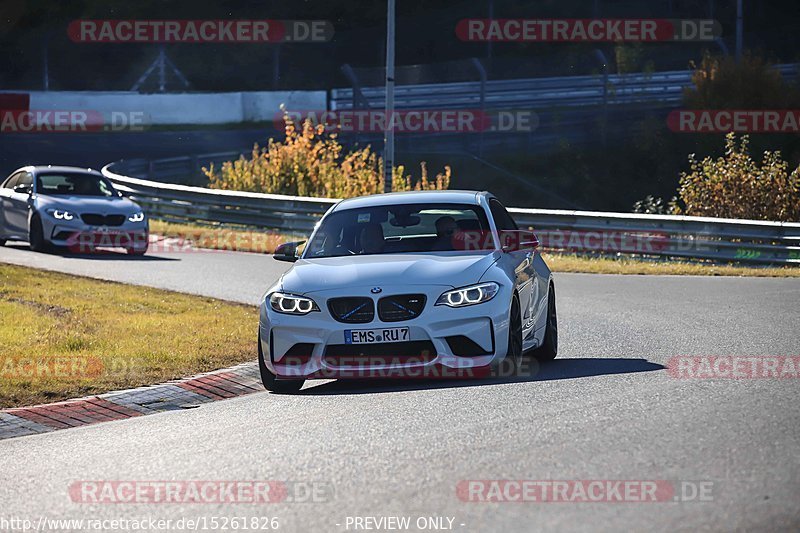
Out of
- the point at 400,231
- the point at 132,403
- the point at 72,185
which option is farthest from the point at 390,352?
the point at 72,185

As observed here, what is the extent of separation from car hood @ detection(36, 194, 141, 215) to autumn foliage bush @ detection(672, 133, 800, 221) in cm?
1138

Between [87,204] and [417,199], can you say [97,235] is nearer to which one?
[87,204]

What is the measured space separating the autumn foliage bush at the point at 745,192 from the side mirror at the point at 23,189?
502 inches

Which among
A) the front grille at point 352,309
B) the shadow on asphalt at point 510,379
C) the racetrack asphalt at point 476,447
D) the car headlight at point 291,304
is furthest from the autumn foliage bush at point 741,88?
the front grille at point 352,309

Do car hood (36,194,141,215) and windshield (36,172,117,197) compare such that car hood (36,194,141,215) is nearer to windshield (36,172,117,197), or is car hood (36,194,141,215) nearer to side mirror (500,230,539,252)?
windshield (36,172,117,197)

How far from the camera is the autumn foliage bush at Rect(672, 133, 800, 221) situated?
30.1 m

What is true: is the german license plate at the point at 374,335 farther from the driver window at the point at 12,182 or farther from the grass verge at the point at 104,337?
the driver window at the point at 12,182

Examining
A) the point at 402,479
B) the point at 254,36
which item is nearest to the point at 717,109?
the point at 254,36

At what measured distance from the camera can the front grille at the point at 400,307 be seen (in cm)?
1086

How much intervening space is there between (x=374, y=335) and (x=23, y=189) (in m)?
17.0

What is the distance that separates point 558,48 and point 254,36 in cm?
1620

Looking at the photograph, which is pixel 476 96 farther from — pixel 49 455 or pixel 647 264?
pixel 49 455

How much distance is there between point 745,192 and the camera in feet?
99.6

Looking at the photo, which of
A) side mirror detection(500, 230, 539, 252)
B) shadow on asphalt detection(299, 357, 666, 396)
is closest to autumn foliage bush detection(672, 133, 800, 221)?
side mirror detection(500, 230, 539, 252)
